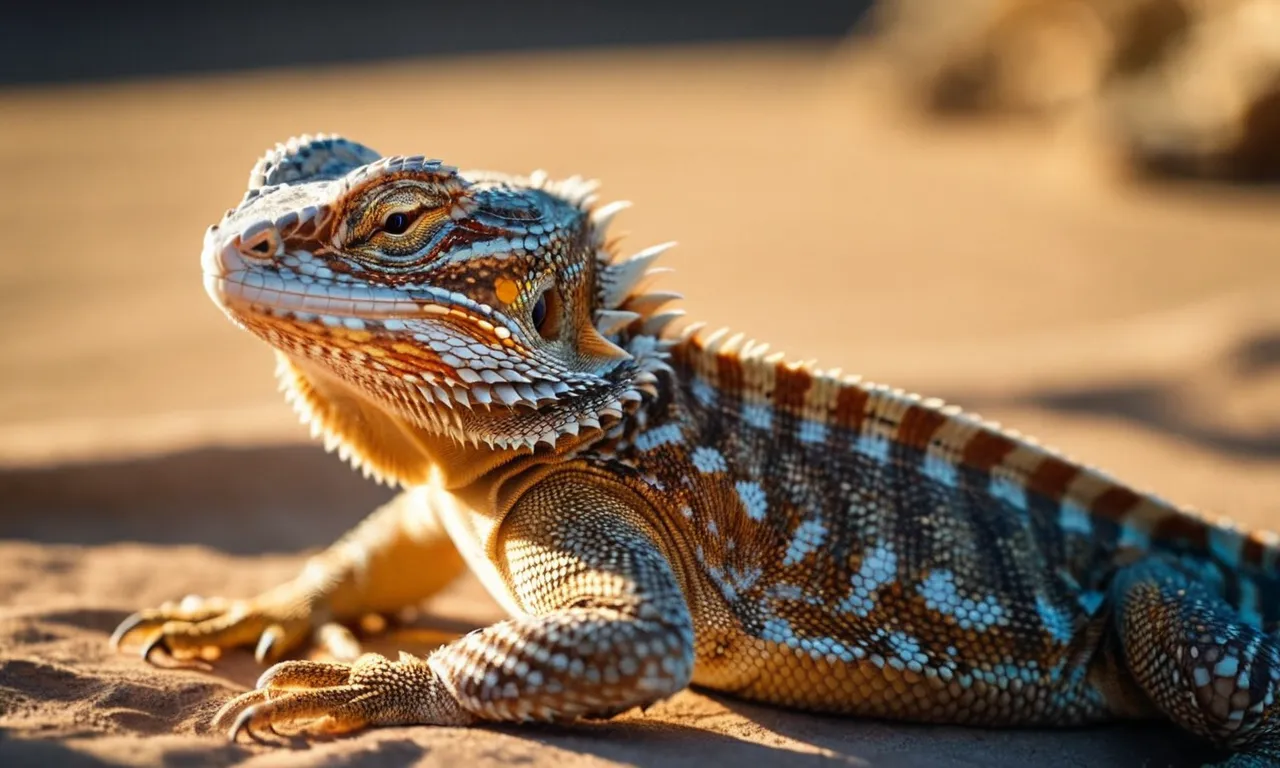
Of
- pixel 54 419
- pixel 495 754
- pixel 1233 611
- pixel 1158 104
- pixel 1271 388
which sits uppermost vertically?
pixel 1158 104

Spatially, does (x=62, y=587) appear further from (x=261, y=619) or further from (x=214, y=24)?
(x=214, y=24)

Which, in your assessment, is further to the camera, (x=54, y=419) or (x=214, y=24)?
(x=214, y=24)

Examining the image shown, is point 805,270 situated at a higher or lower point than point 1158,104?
lower

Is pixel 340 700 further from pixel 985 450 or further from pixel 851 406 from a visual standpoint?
pixel 985 450

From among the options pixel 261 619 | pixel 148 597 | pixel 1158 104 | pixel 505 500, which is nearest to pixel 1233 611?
pixel 505 500

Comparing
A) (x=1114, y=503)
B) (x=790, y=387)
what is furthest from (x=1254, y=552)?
(x=790, y=387)

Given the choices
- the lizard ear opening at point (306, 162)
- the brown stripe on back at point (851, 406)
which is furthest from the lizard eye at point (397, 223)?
the brown stripe on back at point (851, 406)

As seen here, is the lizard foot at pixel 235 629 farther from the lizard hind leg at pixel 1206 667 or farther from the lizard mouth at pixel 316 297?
the lizard hind leg at pixel 1206 667
